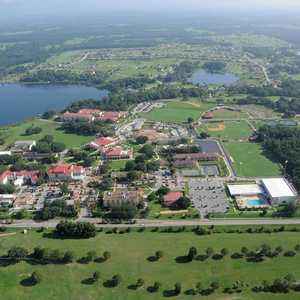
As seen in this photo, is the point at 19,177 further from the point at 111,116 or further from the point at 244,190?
the point at 111,116

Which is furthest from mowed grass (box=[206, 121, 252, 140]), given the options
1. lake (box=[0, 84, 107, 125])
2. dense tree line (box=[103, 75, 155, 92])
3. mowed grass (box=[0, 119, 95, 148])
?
lake (box=[0, 84, 107, 125])

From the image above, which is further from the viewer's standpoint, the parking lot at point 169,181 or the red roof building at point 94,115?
the red roof building at point 94,115

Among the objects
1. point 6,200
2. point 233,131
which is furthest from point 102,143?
point 233,131

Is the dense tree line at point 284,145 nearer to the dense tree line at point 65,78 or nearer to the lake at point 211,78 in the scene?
the lake at point 211,78

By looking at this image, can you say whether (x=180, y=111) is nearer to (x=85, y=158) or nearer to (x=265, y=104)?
(x=265, y=104)

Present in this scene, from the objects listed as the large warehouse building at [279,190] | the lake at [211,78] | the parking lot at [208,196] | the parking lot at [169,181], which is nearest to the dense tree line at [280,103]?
the lake at [211,78]
